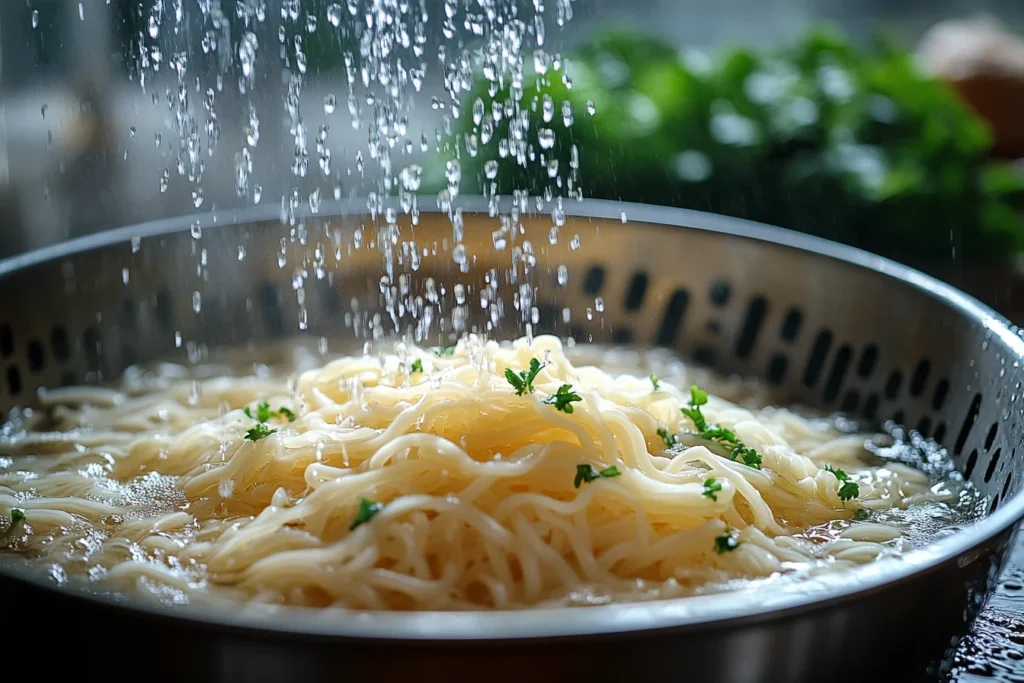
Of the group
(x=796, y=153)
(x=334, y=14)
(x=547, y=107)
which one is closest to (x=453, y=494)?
(x=334, y=14)

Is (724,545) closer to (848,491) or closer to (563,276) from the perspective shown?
(848,491)

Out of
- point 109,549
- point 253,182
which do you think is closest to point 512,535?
point 109,549

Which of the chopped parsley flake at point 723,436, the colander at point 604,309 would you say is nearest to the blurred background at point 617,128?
the colander at point 604,309

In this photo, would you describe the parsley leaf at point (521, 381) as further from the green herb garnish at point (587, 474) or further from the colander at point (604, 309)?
the colander at point (604, 309)

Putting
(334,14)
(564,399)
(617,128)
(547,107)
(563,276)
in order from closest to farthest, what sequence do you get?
(564,399) < (334,14) < (563,276) < (547,107) < (617,128)

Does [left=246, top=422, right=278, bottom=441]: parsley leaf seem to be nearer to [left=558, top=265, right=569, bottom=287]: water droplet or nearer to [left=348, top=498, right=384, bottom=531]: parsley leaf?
[left=348, top=498, right=384, bottom=531]: parsley leaf

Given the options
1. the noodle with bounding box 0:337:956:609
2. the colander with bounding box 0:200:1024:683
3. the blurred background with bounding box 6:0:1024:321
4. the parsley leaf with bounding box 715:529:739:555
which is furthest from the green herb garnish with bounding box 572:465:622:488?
the blurred background with bounding box 6:0:1024:321
